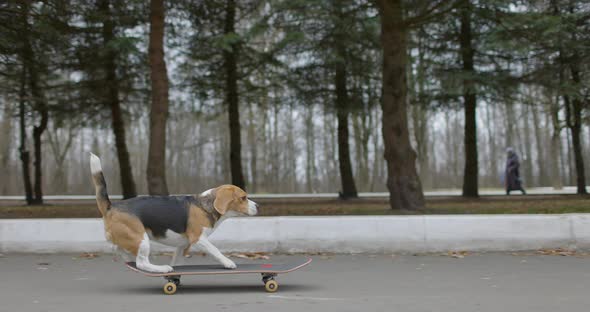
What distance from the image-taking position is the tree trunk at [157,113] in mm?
14922

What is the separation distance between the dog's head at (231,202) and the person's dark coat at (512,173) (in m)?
19.4

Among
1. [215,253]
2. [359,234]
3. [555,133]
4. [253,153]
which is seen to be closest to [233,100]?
[359,234]

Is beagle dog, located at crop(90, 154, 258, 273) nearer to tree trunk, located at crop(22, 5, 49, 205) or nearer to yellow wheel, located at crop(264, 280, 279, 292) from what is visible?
yellow wheel, located at crop(264, 280, 279, 292)

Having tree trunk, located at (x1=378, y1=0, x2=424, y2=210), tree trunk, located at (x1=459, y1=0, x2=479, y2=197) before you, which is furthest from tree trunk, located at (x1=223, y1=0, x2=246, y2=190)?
tree trunk, located at (x1=378, y1=0, x2=424, y2=210)

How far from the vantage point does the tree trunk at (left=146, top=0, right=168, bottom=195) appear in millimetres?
14922

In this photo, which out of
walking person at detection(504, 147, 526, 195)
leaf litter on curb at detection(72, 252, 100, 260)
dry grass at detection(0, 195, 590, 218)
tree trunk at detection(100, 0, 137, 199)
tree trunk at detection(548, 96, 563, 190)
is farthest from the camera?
tree trunk at detection(548, 96, 563, 190)

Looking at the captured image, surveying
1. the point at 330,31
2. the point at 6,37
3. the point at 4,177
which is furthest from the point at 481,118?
the point at 6,37

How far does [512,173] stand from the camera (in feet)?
80.6

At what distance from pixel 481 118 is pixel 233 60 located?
3034 centimetres

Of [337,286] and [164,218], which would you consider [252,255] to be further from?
[164,218]

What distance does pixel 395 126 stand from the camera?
14219mm

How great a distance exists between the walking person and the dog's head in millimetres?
19387

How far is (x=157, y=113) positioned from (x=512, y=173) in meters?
15.9

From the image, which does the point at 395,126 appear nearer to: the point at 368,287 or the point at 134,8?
the point at 368,287
